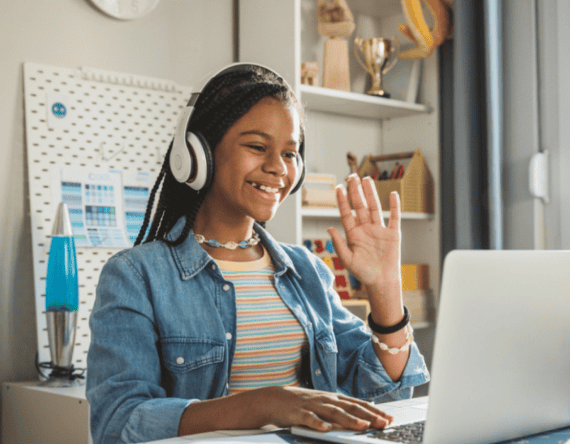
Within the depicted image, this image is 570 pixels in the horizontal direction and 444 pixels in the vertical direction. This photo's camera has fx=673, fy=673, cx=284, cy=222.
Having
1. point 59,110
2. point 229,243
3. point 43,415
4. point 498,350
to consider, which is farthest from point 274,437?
point 59,110

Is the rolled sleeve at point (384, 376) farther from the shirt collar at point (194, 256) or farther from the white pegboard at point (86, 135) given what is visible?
the white pegboard at point (86, 135)

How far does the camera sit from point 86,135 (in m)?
2.06

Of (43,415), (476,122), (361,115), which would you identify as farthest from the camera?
(361,115)

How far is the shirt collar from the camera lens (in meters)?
1.16

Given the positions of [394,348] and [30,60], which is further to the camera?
[30,60]

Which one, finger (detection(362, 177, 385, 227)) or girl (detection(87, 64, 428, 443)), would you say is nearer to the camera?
girl (detection(87, 64, 428, 443))

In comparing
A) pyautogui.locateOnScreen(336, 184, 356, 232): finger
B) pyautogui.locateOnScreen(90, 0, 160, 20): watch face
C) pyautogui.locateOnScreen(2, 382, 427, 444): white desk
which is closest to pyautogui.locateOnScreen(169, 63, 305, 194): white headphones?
Result: pyautogui.locateOnScreen(336, 184, 356, 232): finger

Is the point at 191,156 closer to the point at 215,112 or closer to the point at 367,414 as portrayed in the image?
the point at 215,112

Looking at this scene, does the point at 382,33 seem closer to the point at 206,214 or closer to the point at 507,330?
the point at 206,214

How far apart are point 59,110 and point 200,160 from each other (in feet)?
3.16

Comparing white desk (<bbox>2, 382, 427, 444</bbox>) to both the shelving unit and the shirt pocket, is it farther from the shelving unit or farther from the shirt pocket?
the shelving unit

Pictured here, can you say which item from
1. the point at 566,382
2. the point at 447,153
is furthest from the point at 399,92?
the point at 566,382

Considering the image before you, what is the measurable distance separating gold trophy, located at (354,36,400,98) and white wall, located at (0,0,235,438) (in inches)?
27.9

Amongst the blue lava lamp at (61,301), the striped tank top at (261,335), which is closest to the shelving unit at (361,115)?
the blue lava lamp at (61,301)
